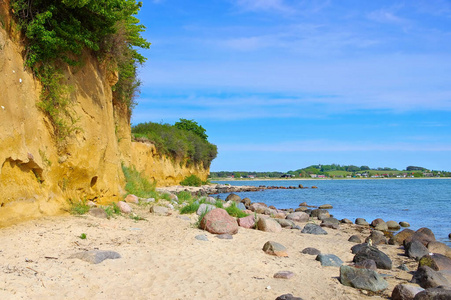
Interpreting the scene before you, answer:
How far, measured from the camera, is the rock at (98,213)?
11.0 m

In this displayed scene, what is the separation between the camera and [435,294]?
5.86 meters

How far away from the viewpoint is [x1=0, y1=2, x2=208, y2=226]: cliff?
339 inches

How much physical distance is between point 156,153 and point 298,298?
101 ft

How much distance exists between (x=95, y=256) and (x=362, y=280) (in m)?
5.28

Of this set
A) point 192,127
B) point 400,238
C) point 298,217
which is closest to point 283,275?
point 400,238

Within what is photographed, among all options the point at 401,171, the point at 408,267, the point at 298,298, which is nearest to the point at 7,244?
the point at 298,298

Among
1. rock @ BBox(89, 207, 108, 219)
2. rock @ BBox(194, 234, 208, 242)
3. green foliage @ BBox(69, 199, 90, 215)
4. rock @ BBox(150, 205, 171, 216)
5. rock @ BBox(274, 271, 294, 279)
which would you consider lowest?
rock @ BBox(274, 271, 294, 279)

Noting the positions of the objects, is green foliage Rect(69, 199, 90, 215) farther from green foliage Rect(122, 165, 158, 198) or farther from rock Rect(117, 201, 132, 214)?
green foliage Rect(122, 165, 158, 198)

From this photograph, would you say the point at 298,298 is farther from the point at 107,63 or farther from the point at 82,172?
the point at 107,63

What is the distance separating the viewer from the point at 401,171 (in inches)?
6521

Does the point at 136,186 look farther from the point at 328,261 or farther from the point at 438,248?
the point at 438,248

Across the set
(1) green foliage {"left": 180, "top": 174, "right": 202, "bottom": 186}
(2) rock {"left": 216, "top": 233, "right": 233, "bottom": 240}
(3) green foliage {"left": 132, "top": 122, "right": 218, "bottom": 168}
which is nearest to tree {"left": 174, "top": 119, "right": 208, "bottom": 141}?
(3) green foliage {"left": 132, "top": 122, "right": 218, "bottom": 168}

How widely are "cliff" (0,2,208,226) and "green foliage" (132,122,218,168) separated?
20536 mm

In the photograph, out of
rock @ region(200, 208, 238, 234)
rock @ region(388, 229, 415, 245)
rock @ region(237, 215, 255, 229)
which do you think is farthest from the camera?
rock @ region(237, 215, 255, 229)
